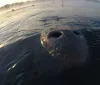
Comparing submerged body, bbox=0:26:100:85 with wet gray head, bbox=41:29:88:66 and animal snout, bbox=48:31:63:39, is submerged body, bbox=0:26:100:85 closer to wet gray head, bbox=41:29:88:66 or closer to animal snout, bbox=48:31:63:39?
wet gray head, bbox=41:29:88:66

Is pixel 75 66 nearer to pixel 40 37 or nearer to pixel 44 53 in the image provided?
pixel 44 53

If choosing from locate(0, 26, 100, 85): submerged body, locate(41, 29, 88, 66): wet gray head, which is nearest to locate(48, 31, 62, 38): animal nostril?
locate(41, 29, 88, 66): wet gray head

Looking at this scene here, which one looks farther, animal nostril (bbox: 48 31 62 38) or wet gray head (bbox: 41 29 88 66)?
animal nostril (bbox: 48 31 62 38)

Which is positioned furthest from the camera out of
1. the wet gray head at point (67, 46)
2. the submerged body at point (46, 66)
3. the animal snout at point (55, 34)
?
the animal snout at point (55, 34)

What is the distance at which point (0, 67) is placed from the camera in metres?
5.84

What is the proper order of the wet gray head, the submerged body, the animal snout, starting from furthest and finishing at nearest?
1. the animal snout
2. the wet gray head
3. the submerged body

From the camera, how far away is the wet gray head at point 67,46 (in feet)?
18.0

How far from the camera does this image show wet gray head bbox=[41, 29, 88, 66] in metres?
5.49

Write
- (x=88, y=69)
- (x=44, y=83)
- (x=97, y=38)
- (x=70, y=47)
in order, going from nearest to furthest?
(x=44, y=83) → (x=88, y=69) → (x=70, y=47) → (x=97, y=38)

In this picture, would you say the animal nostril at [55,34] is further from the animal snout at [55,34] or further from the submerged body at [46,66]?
the submerged body at [46,66]

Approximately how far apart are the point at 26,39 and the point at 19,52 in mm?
868

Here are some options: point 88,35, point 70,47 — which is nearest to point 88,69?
point 70,47

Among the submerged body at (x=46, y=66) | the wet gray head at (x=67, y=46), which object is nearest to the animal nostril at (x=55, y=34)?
the wet gray head at (x=67, y=46)

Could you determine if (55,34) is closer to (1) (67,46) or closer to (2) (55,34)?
(2) (55,34)
